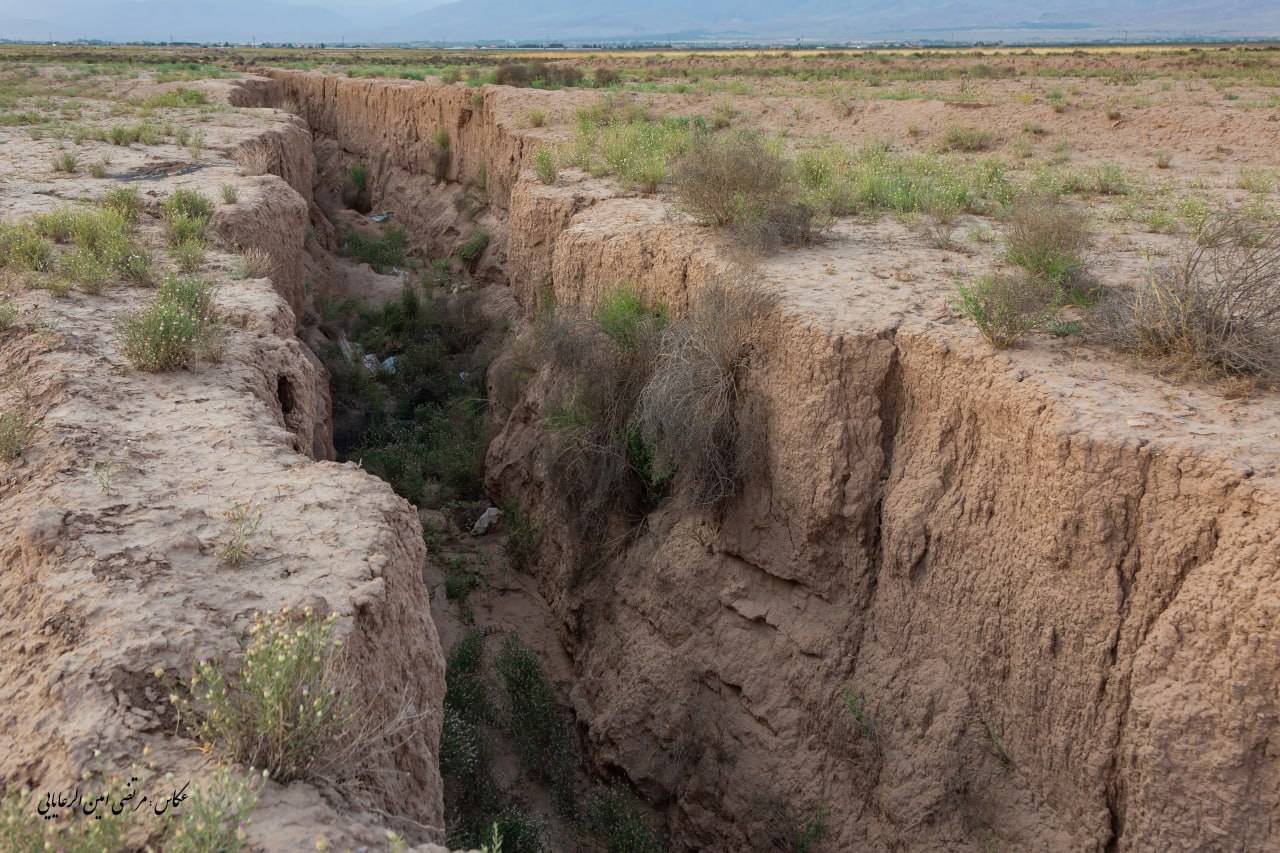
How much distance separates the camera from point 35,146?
1364 cm

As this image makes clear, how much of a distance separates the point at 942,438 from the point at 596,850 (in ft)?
12.3

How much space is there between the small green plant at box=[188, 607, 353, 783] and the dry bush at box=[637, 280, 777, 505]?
435 cm

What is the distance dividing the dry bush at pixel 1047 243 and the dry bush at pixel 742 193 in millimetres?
1864

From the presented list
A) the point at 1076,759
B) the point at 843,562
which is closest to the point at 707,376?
the point at 843,562

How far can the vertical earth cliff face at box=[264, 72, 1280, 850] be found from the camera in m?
4.96

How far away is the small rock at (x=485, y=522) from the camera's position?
10.4 m

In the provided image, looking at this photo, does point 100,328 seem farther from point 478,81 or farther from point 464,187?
point 478,81

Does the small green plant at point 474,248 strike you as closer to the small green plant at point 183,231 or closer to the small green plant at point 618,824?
the small green plant at point 183,231

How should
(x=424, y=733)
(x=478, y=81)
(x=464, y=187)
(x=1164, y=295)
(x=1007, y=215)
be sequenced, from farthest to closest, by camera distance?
(x=478, y=81) → (x=464, y=187) → (x=1007, y=215) → (x=1164, y=295) → (x=424, y=733)

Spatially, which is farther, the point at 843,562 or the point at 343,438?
the point at 343,438

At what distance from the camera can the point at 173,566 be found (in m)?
4.29

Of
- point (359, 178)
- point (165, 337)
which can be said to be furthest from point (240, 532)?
point (359, 178)

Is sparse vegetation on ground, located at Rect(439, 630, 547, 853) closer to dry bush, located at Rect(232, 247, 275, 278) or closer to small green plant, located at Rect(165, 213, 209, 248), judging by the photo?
dry bush, located at Rect(232, 247, 275, 278)

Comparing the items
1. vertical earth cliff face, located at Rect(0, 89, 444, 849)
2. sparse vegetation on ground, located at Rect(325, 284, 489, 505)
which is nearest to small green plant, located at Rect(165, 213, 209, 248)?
vertical earth cliff face, located at Rect(0, 89, 444, 849)
